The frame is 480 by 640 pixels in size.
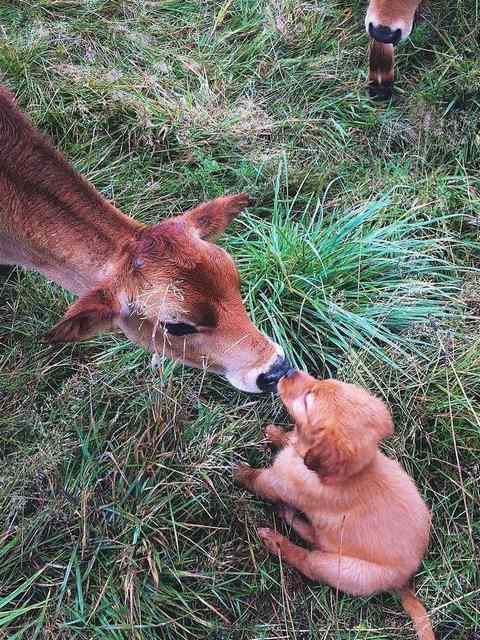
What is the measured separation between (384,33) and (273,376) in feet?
10.7

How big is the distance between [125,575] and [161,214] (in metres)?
2.74

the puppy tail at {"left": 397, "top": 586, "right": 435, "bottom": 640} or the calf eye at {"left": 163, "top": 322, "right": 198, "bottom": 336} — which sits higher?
the calf eye at {"left": 163, "top": 322, "right": 198, "bottom": 336}

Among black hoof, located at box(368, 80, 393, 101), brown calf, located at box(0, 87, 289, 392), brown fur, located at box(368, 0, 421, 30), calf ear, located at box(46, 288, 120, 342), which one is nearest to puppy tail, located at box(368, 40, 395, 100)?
black hoof, located at box(368, 80, 393, 101)

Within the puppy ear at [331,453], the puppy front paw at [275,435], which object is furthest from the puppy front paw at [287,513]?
the puppy ear at [331,453]

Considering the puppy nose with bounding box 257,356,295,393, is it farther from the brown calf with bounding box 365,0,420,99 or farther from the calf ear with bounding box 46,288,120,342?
the brown calf with bounding box 365,0,420,99

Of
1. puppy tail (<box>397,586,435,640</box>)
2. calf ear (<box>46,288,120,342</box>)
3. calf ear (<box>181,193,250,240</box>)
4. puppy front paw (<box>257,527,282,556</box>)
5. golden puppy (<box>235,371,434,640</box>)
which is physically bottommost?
puppy tail (<box>397,586,435,640</box>)

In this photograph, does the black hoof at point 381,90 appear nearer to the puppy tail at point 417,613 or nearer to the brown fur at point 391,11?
the brown fur at point 391,11

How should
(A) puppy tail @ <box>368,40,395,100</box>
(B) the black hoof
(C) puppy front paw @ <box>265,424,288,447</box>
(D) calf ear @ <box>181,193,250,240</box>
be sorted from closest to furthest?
(D) calf ear @ <box>181,193,250,240</box>, (C) puppy front paw @ <box>265,424,288,447</box>, (A) puppy tail @ <box>368,40,395,100</box>, (B) the black hoof

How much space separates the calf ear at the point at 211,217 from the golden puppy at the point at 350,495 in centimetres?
92

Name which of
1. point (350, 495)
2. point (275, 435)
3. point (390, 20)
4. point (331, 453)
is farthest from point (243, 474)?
point (390, 20)

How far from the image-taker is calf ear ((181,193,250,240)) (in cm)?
374

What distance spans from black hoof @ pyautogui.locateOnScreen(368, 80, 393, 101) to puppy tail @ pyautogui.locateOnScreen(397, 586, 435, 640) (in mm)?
4029

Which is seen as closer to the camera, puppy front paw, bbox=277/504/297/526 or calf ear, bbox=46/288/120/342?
calf ear, bbox=46/288/120/342

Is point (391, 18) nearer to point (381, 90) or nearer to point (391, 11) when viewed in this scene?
point (391, 11)
